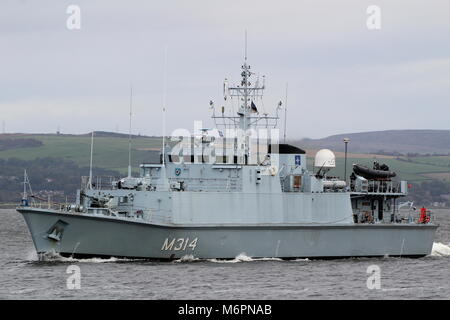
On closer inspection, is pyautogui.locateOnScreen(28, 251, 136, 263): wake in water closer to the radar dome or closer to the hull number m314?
the hull number m314

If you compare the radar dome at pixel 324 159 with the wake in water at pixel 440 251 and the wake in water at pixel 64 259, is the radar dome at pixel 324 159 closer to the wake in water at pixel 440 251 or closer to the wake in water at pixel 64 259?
the wake in water at pixel 440 251

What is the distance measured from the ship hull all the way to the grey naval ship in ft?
0.11

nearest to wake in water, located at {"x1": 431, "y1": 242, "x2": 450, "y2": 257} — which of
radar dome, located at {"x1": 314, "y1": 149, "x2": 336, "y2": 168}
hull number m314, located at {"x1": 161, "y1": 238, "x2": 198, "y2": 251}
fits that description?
radar dome, located at {"x1": 314, "y1": 149, "x2": 336, "y2": 168}

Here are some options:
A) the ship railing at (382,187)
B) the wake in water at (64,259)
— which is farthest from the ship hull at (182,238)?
the ship railing at (382,187)

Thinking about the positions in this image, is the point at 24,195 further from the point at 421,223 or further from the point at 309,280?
the point at 421,223

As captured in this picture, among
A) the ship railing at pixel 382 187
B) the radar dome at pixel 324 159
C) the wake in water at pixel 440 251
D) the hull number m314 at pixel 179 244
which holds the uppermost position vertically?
the radar dome at pixel 324 159

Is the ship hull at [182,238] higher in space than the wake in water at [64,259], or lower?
higher

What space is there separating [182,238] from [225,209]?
6.62 feet

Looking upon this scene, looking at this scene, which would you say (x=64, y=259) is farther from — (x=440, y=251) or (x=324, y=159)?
(x=440, y=251)

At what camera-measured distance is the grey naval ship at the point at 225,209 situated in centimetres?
3291

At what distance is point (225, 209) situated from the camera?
34406 millimetres

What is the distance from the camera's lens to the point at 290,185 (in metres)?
36.6
